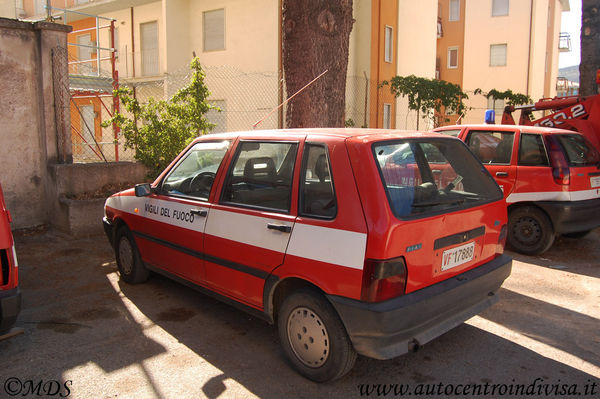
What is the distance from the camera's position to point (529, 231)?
21.8ft

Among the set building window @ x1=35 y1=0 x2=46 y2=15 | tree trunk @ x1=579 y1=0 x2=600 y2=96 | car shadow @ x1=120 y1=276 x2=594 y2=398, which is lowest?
car shadow @ x1=120 y1=276 x2=594 y2=398

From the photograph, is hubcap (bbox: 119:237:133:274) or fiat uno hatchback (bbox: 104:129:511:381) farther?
hubcap (bbox: 119:237:133:274)

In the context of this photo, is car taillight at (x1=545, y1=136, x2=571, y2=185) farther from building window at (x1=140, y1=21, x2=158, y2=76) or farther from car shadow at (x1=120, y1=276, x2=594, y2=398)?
building window at (x1=140, y1=21, x2=158, y2=76)

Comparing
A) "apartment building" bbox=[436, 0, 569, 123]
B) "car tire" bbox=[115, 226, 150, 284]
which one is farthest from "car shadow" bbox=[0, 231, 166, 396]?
"apartment building" bbox=[436, 0, 569, 123]

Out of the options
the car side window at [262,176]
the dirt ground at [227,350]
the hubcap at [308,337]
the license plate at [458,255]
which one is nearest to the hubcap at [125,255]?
the dirt ground at [227,350]

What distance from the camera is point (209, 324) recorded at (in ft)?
14.2

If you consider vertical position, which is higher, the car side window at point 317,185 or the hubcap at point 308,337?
the car side window at point 317,185

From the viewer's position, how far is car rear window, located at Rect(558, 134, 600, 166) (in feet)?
20.9

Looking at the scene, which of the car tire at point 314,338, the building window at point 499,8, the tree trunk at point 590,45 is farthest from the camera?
the building window at point 499,8

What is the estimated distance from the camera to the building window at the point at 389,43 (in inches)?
774

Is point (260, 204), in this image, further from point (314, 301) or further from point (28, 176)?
point (28, 176)

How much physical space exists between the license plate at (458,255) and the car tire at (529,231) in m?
3.52

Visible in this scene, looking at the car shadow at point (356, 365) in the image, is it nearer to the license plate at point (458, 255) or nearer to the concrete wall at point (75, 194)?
the license plate at point (458, 255)

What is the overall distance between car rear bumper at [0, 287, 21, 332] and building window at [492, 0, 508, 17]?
30.8 m
